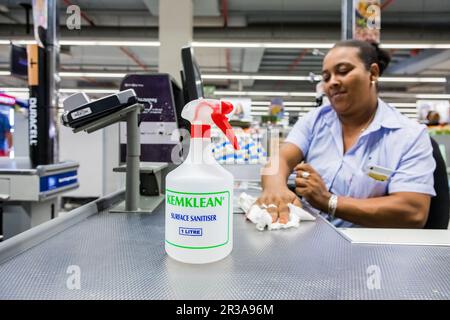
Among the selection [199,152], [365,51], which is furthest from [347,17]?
[199,152]

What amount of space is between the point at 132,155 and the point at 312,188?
2.12 ft

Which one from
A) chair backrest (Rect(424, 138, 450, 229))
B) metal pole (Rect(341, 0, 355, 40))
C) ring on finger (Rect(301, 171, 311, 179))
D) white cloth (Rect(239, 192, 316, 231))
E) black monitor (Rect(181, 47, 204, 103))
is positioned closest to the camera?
white cloth (Rect(239, 192, 316, 231))

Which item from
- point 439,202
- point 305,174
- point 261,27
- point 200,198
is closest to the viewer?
point 200,198

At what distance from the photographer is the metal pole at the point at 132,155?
1.03m

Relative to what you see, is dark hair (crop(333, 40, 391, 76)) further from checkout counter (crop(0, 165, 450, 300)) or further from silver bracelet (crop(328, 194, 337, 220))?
checkout counter (crop(0, 165, 450, 300))

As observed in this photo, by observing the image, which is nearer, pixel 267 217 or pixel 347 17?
pixel 267 217

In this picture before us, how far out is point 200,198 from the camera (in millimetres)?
598

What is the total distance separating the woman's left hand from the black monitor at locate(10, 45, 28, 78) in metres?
2.60

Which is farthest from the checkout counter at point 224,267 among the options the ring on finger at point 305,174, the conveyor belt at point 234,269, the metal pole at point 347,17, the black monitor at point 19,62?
the black monitor at point 19,62

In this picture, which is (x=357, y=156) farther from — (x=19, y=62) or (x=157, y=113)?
(x=19, y=62)

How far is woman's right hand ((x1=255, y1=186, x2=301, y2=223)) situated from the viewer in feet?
3.23

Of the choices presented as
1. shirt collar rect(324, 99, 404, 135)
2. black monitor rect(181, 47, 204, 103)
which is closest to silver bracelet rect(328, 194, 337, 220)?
shirt collar rect(324, 99, 404, 135)
